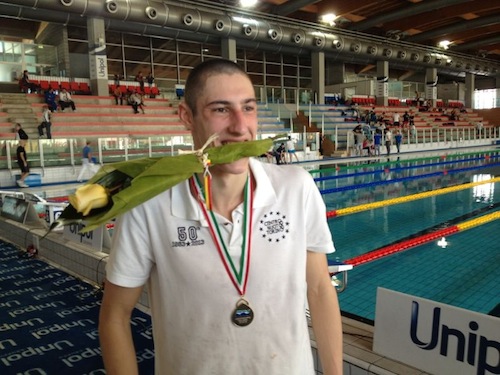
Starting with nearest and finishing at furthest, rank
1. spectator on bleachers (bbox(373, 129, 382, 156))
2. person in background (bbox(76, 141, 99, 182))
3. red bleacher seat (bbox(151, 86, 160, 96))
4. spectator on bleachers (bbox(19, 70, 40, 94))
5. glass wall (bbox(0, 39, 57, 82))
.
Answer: person in background (bbox(76, 141, 99, 182))
spectator on bleachers (bbox(19, 70, 40, 94))
glass wall (bbox(0, 39, 57, 82))
spectator on bleachers (bbox(373, 129, 382, 156))
red bleacher seat (bbox(151, 86, 160, 96))

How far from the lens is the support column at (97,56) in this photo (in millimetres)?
16391

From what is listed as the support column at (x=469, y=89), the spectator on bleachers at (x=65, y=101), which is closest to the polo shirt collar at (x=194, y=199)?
the spectator on bleachers at (x=65, y=101)

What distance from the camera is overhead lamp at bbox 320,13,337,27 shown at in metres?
20.4

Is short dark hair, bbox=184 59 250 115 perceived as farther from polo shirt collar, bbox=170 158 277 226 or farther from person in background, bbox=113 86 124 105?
person in background, bbox=113 86 124 105

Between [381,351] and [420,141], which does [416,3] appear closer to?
[420,141]

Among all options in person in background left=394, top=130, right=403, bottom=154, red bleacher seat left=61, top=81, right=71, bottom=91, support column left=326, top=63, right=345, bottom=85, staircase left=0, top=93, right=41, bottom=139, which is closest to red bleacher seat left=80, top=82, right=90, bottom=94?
red bleacher seat left=61, top=81, right=71, bottom=91

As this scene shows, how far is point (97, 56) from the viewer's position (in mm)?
16922

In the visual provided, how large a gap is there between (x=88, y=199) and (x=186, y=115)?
38 cm

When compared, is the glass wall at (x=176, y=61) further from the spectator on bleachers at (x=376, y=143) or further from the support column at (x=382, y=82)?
the spectator on bleachers at (x=376, y=143)

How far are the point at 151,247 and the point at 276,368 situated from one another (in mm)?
469

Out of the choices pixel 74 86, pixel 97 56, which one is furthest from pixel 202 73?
pixel 74 86

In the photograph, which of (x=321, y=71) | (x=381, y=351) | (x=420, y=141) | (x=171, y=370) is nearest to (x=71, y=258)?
(x=381, y=351)

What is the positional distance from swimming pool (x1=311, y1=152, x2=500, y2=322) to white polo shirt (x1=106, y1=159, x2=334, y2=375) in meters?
1.82

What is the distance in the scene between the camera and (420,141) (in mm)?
21469
